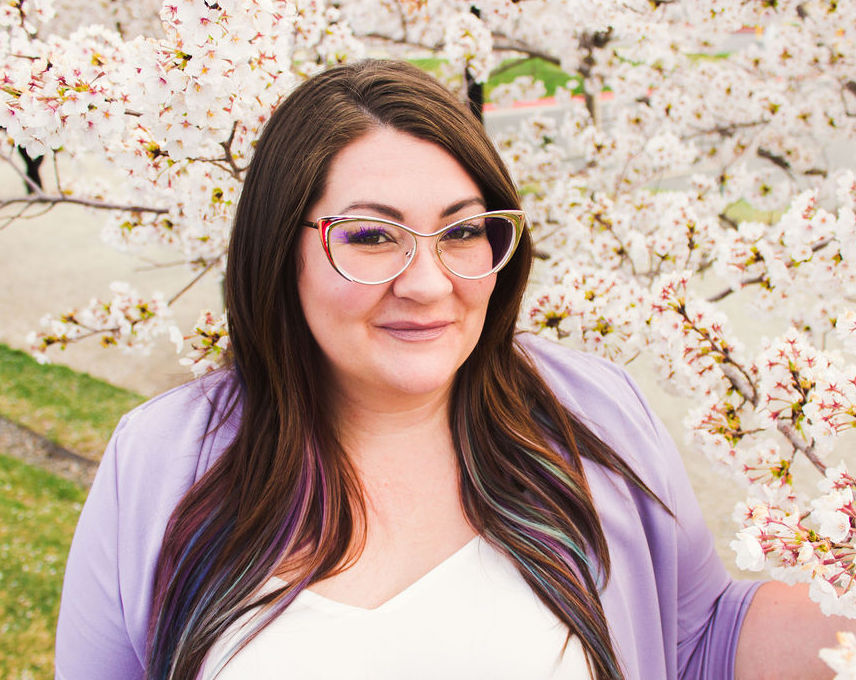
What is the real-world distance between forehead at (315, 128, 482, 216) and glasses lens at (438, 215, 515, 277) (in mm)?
59

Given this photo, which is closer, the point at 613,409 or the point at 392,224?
the point at 392,224

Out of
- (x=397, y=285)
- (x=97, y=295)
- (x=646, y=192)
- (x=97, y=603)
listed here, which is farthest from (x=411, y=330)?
(x=97, y=295)

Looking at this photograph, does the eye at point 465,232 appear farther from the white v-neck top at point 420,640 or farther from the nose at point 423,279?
the white v-neck top at point 420,640

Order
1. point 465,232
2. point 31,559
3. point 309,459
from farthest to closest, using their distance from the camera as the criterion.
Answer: point 31,559
point 309,459
point 465,232

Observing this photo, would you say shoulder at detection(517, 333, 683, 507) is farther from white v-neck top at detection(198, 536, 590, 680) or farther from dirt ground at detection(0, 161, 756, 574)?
dirt ground at detection(0, 161, 756, 574)

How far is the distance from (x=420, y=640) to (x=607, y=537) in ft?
1.64

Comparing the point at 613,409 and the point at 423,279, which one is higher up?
the point at 423,279

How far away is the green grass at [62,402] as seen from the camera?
4.62 metres

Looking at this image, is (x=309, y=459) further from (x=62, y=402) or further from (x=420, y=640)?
(x=62, y=402)

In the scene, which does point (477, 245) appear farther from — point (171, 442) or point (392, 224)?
point (171, 442)

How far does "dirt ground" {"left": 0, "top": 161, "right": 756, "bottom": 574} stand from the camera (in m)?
4.29

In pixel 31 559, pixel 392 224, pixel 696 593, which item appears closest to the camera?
pixel 392 224

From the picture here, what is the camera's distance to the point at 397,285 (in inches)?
52.5

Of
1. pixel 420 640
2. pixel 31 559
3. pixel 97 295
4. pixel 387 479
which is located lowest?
pixel 31 559
